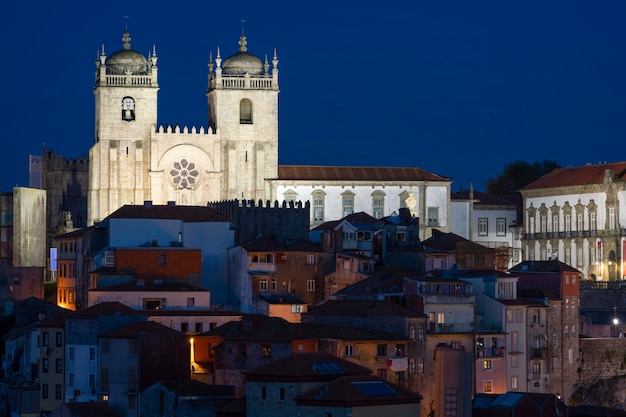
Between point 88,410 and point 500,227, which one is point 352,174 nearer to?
point 500,227

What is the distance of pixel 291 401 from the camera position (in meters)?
82.6

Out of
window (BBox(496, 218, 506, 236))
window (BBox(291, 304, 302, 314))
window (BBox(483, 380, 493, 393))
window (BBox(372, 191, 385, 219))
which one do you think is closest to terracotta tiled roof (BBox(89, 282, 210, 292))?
window (BBox(291, 304, 302, 314))

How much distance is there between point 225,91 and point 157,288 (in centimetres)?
3803

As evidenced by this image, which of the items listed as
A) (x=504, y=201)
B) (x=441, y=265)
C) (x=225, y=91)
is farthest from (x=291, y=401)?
(x=504, y=201)

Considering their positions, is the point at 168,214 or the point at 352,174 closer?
the point at 168,214

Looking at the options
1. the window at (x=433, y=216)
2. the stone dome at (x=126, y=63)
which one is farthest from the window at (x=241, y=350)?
the window at (x=433, y=216)

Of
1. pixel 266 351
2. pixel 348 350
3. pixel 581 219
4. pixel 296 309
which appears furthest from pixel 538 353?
pixel 581 219

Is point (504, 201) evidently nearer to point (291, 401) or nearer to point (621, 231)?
point (621, 231)

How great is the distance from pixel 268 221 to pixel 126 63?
90.1 ft

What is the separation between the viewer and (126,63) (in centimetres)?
13938

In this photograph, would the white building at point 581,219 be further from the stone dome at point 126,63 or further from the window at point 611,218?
the stone dome at point 126,63

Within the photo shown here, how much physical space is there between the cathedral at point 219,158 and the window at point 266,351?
45.7 metres

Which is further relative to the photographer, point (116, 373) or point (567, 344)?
point (567, 344)

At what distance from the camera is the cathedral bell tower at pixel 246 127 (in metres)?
139
